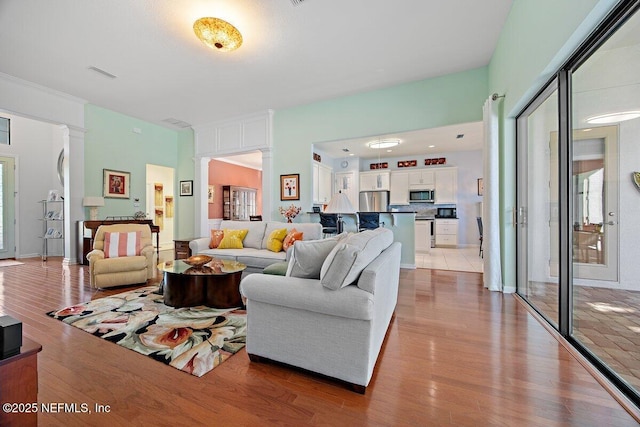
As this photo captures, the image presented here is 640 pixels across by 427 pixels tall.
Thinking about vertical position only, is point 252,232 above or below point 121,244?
above

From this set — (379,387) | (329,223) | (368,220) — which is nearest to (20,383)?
(379,387)

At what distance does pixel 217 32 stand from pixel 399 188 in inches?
259

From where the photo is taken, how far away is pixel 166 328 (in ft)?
7.95

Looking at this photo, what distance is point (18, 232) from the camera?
19.8ft

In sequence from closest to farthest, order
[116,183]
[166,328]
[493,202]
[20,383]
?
[20,383] → [166,328] → [493,202] → [116,183]

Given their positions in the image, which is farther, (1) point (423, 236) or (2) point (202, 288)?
(1) point (423, 236)

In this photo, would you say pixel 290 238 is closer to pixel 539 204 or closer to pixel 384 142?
pixel 539 204

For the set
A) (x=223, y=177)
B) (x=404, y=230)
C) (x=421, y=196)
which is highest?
(x=223, y=177)


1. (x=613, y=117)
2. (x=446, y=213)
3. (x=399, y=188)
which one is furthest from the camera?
(x=399, y=188)

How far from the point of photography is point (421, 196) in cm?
818

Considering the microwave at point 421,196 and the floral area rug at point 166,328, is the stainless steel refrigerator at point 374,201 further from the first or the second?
the floral area rug at point 166,328

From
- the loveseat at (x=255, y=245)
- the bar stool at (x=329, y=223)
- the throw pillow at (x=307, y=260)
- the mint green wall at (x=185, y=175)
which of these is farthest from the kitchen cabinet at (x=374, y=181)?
the throw pillow at (x=307, y=260)

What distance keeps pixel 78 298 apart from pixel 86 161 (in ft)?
12.2

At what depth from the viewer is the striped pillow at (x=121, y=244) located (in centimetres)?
381
